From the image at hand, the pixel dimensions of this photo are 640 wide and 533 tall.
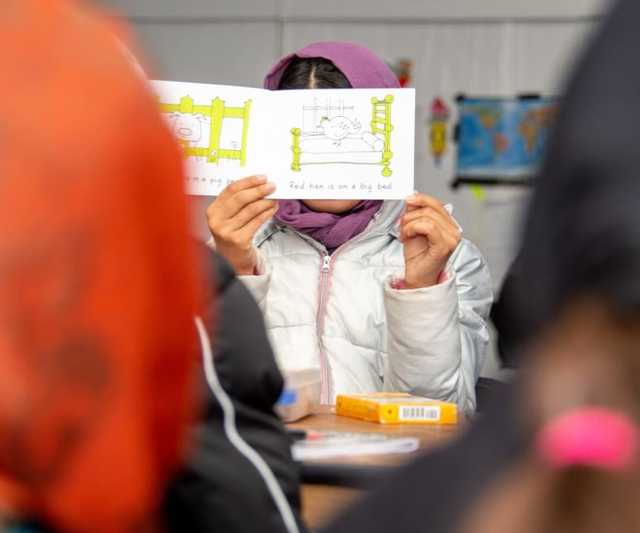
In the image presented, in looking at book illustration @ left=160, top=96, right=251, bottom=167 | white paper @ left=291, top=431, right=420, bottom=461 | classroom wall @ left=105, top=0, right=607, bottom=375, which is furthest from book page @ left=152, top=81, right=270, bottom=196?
classroom wall @ left=105, top=0, right=607, bottom=375

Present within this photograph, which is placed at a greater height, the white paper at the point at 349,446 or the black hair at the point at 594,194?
the black hair at the point at 594,194

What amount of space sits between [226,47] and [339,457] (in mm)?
3242

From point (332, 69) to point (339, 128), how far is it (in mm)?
327

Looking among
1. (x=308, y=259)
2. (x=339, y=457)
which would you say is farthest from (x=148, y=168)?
(x=308, y=259)

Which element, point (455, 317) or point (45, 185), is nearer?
point (45, 185)

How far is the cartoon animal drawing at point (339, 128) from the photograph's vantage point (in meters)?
2.38

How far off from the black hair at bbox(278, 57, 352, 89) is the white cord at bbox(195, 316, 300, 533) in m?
1.83

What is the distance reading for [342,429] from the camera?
175 cm

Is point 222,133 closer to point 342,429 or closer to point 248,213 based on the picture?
point 248,213

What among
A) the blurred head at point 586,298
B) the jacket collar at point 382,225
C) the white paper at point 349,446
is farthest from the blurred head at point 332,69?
the blurred head at point 586,298

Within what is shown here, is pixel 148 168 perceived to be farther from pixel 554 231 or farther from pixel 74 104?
pixel 554 231

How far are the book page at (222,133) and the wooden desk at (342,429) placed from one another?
0.49 metres

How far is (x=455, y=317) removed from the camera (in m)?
2.31

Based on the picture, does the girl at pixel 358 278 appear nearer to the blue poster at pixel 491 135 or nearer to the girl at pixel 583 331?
the blue poster at pixel 491 135
